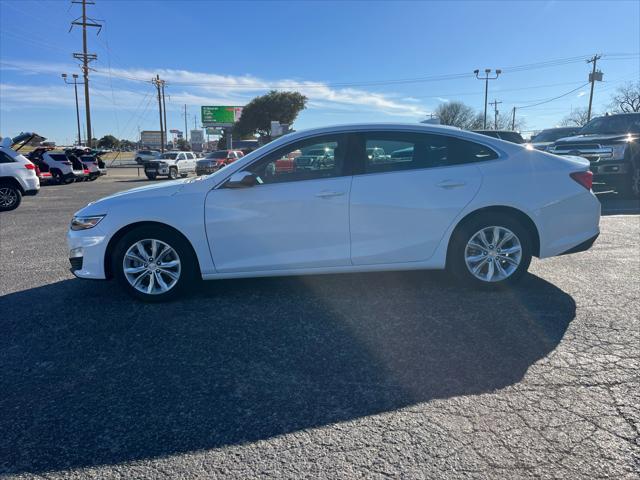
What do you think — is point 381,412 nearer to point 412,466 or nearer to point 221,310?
point 412,466

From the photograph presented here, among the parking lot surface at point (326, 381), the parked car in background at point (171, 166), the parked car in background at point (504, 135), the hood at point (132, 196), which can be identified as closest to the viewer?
the parking lot surface at point (326, 381)

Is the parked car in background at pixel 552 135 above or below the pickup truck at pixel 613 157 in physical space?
above

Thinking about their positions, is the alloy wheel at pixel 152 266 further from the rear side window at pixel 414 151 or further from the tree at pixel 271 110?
the tree at pixel 271 110

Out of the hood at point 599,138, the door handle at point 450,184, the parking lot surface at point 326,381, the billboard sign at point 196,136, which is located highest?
the billboard sign at point 196,136

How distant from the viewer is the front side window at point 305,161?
167 inches

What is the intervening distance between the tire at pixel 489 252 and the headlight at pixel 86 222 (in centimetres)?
339

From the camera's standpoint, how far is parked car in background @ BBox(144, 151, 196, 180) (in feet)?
96.2

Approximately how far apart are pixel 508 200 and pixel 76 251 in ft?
13.7

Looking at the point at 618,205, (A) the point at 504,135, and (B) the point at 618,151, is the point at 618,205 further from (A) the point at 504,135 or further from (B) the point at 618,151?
(A) the point at 504,135

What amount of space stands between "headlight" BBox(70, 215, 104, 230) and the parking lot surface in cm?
77

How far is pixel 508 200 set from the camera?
14.1 feet

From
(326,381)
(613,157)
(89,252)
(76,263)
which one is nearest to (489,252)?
(326,381)

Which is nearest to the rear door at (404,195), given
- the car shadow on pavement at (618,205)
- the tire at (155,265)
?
the tire at (155,265)

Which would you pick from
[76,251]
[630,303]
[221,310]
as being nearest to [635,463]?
[630,303]
